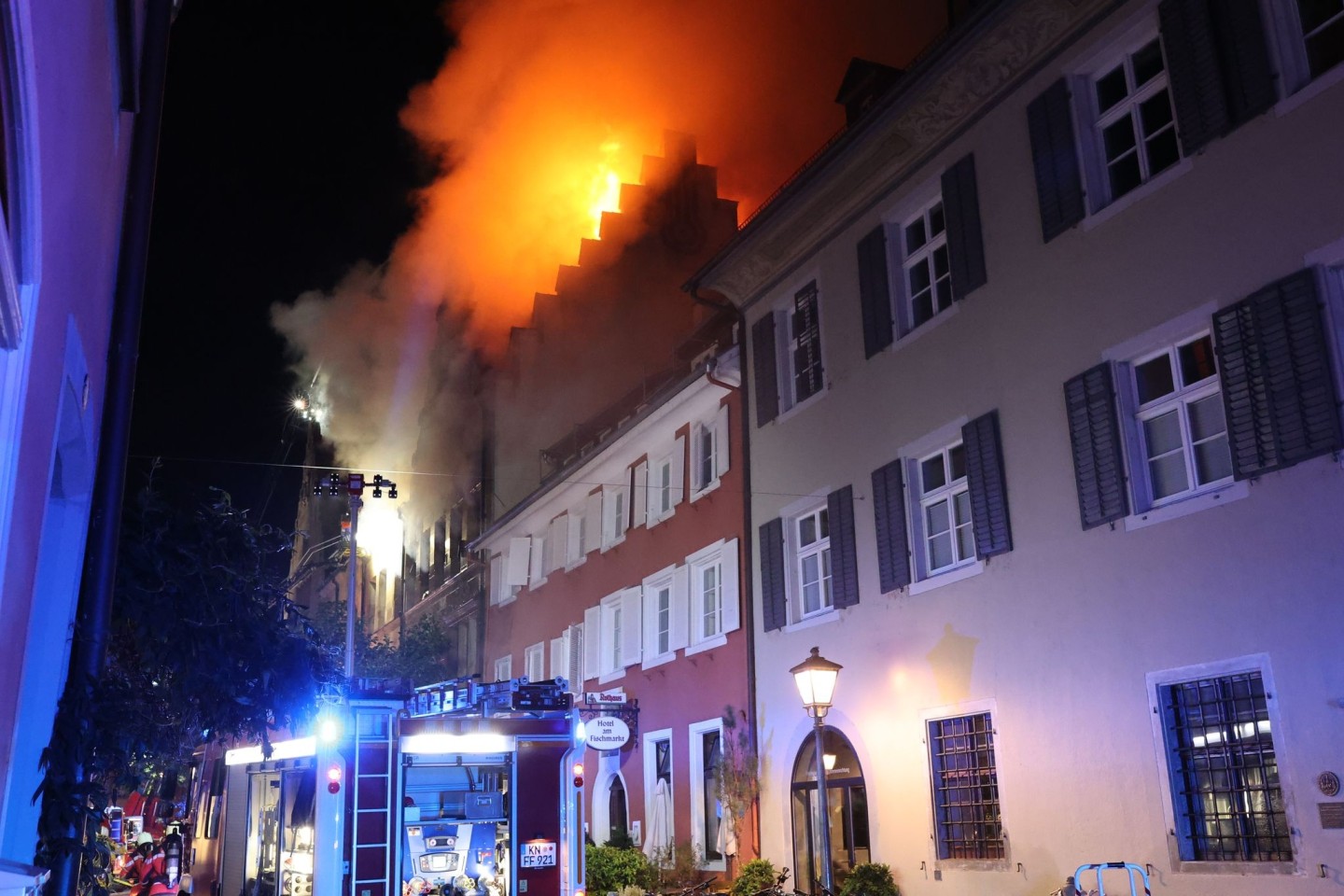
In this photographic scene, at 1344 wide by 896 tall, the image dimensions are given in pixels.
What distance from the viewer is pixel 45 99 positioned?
150 inches

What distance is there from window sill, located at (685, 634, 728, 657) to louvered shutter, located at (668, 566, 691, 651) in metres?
0.34

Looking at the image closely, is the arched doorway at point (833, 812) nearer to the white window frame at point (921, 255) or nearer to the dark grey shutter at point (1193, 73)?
the white window frame at point (921, 255)

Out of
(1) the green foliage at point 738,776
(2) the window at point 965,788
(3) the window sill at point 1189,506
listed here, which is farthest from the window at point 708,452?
(3) the window sill at point 1189,506

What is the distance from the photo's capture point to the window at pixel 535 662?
87.9 ft

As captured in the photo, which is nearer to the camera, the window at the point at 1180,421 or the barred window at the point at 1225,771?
the barred window at the point at 1225,771

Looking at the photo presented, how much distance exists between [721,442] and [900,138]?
623 centimetres

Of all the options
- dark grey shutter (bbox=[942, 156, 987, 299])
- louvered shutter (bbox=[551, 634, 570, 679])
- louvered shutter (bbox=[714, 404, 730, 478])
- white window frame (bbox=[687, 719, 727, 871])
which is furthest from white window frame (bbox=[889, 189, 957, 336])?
louvered shutter (bbox=[551, 634, 570, 679])

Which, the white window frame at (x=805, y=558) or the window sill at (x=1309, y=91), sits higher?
the window sill at (x=1309, y=91)

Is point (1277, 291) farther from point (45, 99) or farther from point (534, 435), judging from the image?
point (534, 435)

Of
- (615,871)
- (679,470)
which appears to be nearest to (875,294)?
(679,470)

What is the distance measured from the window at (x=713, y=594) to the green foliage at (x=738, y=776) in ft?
4.78

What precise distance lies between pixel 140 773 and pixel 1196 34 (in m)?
10.2

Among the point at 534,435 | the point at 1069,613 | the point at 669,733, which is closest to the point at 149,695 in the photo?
the point at 1069,613

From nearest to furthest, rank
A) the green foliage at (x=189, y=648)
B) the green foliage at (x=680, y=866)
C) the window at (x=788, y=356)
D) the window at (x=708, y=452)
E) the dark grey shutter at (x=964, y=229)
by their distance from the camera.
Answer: the green foliage at (x=189, y=648) → the dark grey shutter at (x=964, y=229) → the window at (x=788, y=356) → the green foliage at (x=680, y=866) → the window at (x=708, y=452)
